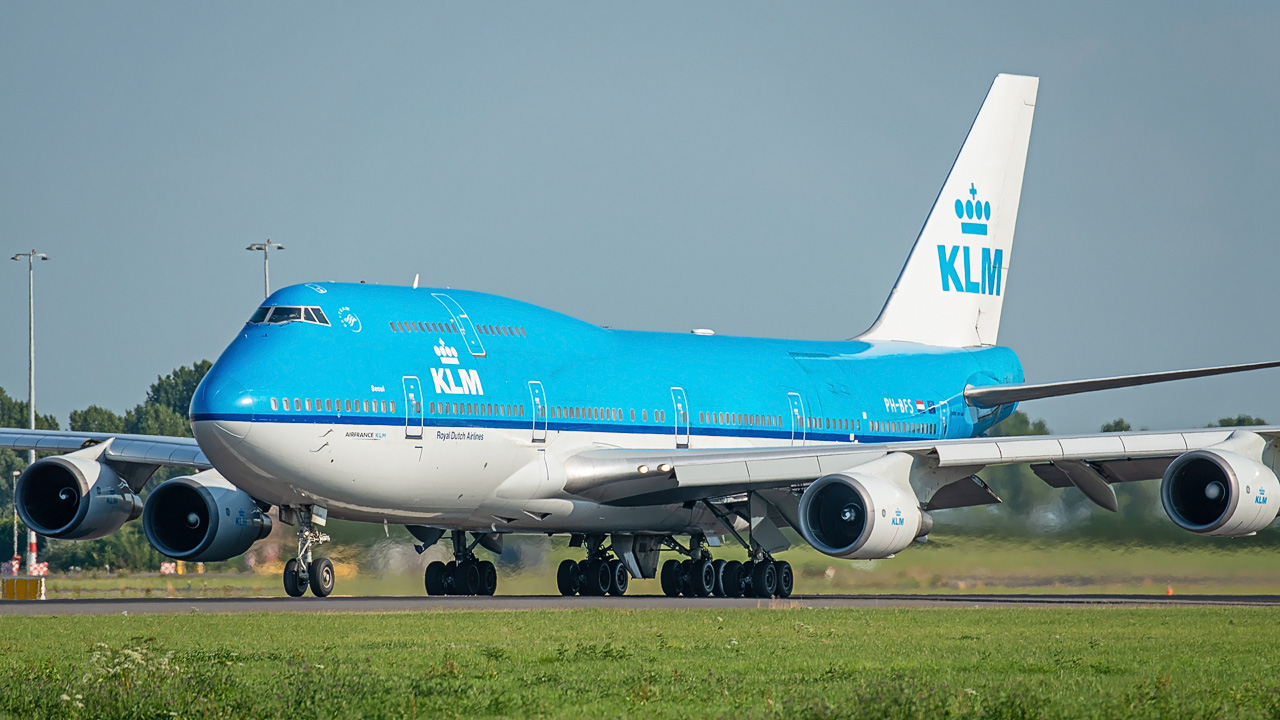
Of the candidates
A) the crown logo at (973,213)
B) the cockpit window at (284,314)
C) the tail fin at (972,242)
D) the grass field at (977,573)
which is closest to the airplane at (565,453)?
the cockpit window at (284,314)

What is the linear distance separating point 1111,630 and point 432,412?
33.1ft

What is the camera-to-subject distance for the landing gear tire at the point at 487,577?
28656 millimetres

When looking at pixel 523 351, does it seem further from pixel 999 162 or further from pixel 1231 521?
pixel 999 162

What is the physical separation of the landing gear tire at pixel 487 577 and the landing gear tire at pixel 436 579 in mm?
609

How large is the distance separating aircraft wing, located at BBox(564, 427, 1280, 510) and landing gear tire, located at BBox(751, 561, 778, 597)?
1.41m

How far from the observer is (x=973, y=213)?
116 feet

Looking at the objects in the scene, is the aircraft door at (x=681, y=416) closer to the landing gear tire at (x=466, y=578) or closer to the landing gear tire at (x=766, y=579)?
the landing gear tire at (x=766, y=579)

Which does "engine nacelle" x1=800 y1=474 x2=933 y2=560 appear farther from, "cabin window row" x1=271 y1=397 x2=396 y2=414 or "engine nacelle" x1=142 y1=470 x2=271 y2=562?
"engine nacelle" x1=142 y1=470 x2=271 y2=562

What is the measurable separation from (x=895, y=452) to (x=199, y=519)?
10585mm

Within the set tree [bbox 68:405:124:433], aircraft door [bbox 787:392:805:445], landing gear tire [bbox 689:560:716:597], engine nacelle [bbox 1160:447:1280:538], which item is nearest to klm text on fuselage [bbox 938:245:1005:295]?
aircraft door [bbox 787:392:805:445]

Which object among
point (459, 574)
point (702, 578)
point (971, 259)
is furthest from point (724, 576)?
point (971, 259)

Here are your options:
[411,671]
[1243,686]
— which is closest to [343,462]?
[411,671]

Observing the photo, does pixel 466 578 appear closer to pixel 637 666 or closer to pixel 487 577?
pixel 487 577

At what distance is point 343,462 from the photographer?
22.5m
